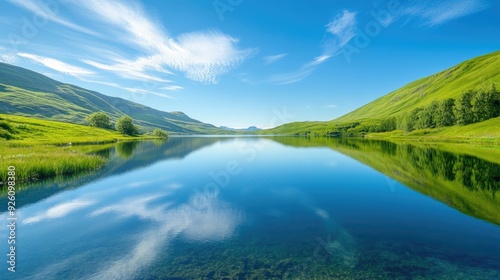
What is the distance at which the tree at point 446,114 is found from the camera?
13190 cm

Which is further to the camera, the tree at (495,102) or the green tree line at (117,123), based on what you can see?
the green tree line at (117,123)

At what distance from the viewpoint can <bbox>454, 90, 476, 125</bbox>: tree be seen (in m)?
119

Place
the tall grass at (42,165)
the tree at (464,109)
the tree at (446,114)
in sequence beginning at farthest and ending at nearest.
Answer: the tree at (446,114)
the tree at (464,109)
the tall grass at (42,165)

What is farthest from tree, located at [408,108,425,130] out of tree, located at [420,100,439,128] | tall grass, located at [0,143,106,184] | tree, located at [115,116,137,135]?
tree, located at [115,116,137,135]

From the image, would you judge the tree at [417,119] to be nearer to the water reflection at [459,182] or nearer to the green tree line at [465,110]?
the green tree line at [465,110]

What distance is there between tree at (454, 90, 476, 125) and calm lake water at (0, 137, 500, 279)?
379ft

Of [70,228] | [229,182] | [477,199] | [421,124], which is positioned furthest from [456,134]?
[70,228]

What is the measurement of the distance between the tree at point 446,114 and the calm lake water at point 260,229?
126 m

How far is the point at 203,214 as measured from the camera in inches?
857

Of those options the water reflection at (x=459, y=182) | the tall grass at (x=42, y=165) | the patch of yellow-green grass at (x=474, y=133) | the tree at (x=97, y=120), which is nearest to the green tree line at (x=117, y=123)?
the tree at (x=97, y=120)

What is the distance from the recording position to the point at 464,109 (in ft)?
399

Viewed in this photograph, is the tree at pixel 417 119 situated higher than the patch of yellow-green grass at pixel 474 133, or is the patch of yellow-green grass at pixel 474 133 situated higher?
the tree at pixel 417 119

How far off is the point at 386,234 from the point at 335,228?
359 cm

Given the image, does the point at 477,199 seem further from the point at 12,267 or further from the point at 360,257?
the point at 12,267
